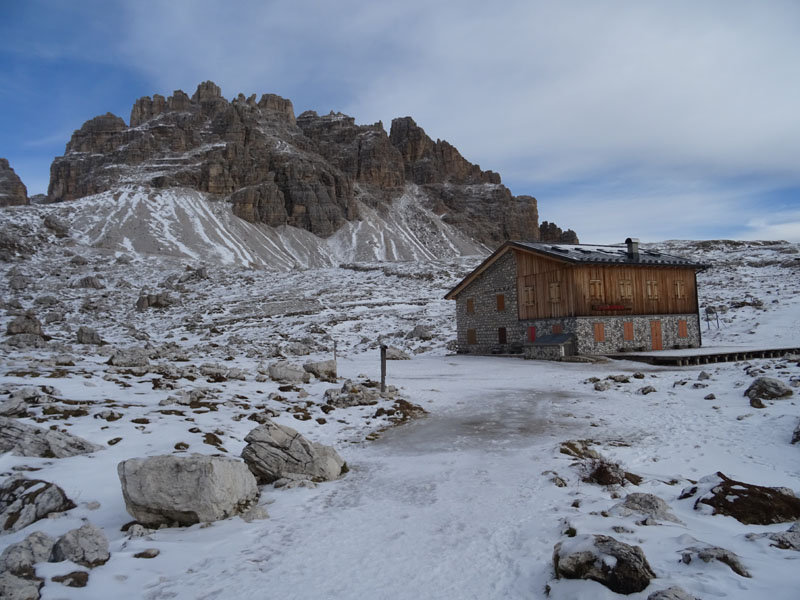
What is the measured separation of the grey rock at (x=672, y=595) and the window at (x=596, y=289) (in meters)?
25.9

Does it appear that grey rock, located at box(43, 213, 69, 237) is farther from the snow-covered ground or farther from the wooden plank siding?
the wooden plank siding

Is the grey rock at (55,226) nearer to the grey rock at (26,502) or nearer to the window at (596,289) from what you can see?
the window at (596,289)

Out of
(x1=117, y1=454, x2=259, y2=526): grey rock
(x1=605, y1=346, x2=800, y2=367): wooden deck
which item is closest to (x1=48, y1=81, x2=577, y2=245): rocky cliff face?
(x1=605, y1=346, x2=800, y2=367): wooden deck

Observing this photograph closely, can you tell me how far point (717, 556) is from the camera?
14.6 feet

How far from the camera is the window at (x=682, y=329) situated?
31081mm

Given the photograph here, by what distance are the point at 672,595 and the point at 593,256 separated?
1078 inches

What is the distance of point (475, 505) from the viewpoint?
6816mm

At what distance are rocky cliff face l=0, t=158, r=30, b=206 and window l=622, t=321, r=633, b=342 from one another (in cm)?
18375

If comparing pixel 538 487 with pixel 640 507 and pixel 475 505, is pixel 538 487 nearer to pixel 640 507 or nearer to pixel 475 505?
pixel 475 505

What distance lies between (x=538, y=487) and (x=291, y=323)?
35.7 metres

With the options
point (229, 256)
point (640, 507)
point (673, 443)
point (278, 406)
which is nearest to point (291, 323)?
point (278, 406)

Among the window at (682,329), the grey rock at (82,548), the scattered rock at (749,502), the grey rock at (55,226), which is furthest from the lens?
the grey rock at (55,226)

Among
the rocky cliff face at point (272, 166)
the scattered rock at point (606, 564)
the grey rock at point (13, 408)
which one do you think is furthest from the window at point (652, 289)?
the rocky cliff face at point (272, 166)

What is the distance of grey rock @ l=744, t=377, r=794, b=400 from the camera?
12.2 metres
